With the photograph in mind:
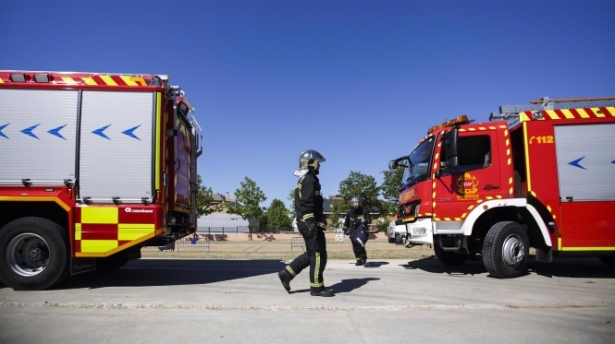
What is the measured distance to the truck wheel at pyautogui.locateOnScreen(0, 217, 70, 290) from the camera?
5992mm

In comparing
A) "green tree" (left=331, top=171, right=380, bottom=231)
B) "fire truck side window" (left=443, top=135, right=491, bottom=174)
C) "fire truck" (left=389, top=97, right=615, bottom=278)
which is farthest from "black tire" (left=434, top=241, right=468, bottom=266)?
"green tree" (left=331, top=171, right=380, bottom=231)

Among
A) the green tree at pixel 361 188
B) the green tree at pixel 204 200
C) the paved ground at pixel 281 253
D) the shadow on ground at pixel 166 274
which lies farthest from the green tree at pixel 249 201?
the shadow on ground at pixel 166 274

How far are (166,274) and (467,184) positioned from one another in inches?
235

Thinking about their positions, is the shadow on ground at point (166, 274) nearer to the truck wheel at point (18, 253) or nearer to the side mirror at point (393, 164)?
the truck wheel at point (18, 253)

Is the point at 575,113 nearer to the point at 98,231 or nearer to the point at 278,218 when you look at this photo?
the point at 98,231

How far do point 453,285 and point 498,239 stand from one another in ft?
4.21

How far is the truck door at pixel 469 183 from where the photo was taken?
7461 mm

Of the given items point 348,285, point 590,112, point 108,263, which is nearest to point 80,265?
point 108,263

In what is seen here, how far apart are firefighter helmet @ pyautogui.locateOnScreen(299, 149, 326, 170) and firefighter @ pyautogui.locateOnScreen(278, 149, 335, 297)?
0.6 inches

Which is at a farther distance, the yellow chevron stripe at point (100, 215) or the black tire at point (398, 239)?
the black tire at point (398, 239)

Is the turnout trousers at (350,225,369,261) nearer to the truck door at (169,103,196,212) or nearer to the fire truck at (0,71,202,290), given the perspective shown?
the truck door at (169,103,196,212)

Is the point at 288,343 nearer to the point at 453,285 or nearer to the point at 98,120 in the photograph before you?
the point at 453,285

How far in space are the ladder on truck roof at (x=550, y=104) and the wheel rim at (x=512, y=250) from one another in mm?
2319

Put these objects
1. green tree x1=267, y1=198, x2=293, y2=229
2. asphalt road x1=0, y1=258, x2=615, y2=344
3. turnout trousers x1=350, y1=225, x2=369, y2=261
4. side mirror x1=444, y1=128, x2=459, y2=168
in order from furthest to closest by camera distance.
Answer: green tree x1=267, y1=198, x2=293, y2=229, turnout trousers x1=350, y1=225, x2=369, y2=261, side mirror x1=444, y1=128, x2=459, y2=168, asphalt road x1=0, y1=258, x2=615, y2=344
